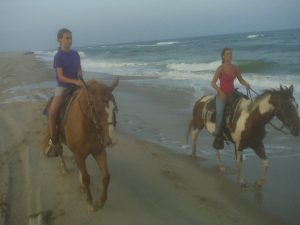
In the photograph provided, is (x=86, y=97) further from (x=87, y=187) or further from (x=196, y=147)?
(x=196, y=147)

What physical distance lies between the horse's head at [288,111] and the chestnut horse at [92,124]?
271 cm

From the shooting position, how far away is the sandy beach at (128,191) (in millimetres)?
5117

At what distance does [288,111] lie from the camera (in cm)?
588

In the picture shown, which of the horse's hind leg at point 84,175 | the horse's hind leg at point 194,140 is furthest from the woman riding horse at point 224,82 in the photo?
the horse's hind leg at point 84,175

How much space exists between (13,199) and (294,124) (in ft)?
13.9

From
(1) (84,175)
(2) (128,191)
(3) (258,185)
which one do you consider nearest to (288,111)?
(3) (258,185)

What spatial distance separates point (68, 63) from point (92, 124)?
4.21 feet

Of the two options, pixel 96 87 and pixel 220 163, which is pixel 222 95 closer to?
pixel 220 163

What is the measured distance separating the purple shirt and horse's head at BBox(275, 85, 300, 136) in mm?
3072

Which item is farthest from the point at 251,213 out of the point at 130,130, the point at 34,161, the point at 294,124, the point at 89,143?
the point at 130,130

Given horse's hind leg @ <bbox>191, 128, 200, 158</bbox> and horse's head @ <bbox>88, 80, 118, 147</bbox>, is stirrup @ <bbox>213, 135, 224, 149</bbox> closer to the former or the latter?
horse's hind leg @ <bbox>191, 128, 200, 158</bbox>

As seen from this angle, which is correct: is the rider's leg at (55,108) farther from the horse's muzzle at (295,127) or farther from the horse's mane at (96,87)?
the horse's muzzle at (295,127)

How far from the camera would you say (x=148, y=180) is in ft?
21.0

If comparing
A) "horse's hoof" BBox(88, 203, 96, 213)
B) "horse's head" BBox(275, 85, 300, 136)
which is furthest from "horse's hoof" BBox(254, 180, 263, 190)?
"horse's hoof" BBox(88, 203, 96, 213)
